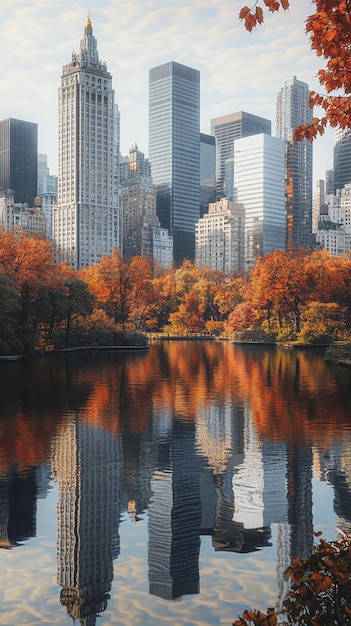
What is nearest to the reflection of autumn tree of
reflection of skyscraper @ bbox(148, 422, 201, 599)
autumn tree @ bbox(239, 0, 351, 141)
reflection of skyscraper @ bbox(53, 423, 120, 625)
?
reflection of skyscraper @ bbox(53, 423, 120, 625)

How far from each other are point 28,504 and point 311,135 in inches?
308

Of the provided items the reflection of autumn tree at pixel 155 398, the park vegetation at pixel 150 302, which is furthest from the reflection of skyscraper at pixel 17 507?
the park vegetation at pixel 150 302

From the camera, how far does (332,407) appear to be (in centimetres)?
2445

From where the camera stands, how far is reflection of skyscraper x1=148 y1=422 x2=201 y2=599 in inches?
377

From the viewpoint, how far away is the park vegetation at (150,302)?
190 feet

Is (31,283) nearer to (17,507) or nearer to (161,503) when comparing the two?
(17,507)

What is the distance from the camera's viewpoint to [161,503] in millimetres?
12844

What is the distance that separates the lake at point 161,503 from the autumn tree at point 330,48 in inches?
233

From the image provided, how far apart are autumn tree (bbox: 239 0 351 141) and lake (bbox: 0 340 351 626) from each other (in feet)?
19.4

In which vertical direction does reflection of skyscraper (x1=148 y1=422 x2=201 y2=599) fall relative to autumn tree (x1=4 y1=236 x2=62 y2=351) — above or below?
below

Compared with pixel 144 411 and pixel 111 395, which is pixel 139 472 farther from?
pixel 111 395

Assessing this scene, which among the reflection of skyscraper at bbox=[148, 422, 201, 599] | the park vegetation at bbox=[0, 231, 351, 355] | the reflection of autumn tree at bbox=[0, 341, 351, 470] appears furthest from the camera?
the park vegetation at bbox=[0, 231, 351, 355]

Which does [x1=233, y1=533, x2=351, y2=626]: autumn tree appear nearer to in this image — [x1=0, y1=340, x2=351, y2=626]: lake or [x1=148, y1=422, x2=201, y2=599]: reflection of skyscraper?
[x1=0, y1=340, x2=351, y2=626]: lake

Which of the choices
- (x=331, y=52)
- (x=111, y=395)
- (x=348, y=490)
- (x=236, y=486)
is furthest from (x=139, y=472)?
(x=111, y=395)
